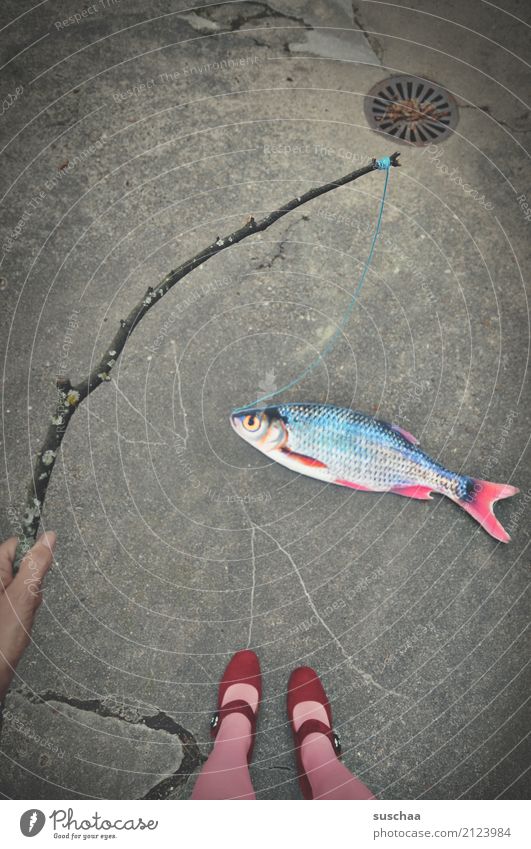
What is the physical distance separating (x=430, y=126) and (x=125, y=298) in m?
1.66

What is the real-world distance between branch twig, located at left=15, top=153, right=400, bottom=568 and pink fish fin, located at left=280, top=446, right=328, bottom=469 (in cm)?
89

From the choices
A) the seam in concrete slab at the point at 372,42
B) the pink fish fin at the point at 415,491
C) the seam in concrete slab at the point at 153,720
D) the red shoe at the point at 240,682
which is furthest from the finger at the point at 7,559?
the seam in concrete slab at the point at 372,42

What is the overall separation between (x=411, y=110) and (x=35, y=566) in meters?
2.73

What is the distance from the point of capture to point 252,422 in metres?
2.25

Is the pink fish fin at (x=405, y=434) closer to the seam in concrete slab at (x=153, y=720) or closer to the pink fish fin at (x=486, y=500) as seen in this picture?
the pink fish fin at (x=486, y=500)

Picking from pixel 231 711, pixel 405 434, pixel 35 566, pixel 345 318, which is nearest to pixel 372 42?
pixel 345 318

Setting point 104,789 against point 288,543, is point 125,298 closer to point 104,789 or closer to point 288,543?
point 288,543

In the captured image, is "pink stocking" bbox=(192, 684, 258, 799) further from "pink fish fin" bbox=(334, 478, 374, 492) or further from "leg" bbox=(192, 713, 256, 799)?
"pink fish fin" bbox=(334, 478, 374, 492)

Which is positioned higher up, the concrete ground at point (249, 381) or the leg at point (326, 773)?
the concrete ground at point (249, 381)

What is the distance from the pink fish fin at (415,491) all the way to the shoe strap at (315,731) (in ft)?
3.45

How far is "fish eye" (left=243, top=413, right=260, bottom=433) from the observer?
225 cm

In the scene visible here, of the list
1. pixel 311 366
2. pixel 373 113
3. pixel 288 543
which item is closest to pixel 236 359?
pixel 311 366

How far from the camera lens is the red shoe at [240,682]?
237 cm

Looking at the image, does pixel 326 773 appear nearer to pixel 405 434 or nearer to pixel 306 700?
pixel 306 700
